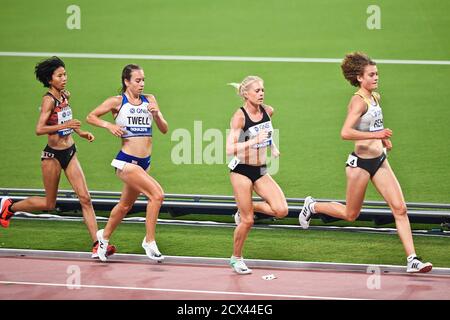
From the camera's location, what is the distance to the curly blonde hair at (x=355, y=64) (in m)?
12.6

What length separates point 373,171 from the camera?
1241cm

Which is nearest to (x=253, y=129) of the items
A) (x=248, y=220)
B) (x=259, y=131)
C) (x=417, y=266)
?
(x=259, y=131)

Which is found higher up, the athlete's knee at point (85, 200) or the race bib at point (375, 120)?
the race bib at point (375, 120)

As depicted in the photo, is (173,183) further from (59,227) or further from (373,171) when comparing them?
(373,171)

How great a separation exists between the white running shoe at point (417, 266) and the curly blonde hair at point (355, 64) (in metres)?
2.19

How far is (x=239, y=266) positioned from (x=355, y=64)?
8.64 feet

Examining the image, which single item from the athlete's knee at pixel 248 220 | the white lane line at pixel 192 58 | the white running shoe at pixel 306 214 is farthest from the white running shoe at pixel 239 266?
the white lane line at pixel 192 58

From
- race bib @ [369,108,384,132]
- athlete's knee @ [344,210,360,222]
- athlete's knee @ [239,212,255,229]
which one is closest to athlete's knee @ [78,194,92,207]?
athlete's knee @ [239,212,255,229]

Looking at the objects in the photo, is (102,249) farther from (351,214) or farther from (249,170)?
(351,214)

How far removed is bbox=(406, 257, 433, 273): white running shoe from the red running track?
0.13 meters

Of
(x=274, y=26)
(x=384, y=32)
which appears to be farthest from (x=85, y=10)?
(x=384, y=32)

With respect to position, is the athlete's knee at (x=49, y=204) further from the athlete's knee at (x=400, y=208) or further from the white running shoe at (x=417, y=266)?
the white running shoe at (x=417, y=266)
